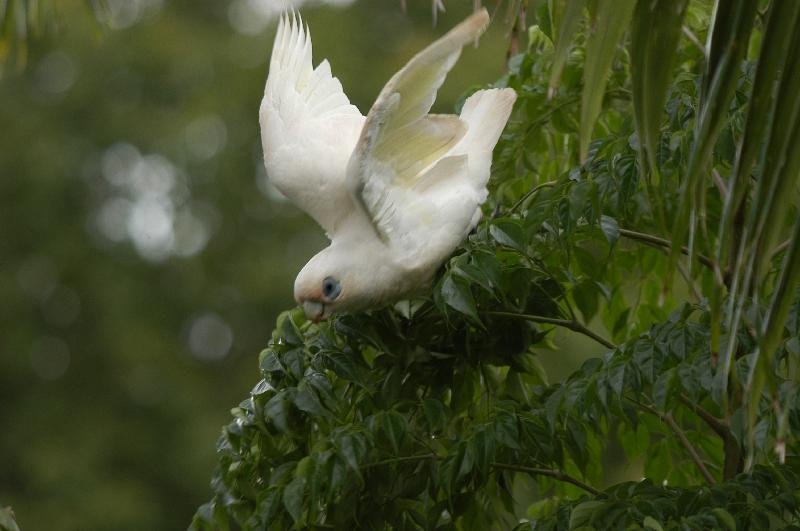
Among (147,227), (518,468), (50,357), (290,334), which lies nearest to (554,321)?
(518,468)

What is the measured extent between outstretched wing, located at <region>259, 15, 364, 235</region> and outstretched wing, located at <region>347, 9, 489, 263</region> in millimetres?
116

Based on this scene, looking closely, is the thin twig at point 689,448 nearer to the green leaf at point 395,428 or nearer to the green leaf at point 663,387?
the green leaf at point 663,387

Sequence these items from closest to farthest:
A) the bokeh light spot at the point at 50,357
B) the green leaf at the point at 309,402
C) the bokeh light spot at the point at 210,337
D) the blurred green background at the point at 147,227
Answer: the green leaf at the point at 309,402 < the blurred green background at the point at 147,227 < the bokeh light spot at the point at 210,337 < the bokeh light spot at the point at 50,357

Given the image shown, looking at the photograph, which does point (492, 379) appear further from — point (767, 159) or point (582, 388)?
point (767, 159)

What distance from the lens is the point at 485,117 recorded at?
2777mm

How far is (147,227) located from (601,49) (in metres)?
11.5

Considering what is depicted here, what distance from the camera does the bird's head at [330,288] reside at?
99.7 inches

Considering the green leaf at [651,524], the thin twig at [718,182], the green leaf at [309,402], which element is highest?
the green leaf at [309,402]

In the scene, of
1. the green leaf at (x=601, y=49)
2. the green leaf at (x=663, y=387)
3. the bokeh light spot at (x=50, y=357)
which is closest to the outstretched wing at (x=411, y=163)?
the green leaf at (x=663, y=387)

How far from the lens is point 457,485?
7.26 feet

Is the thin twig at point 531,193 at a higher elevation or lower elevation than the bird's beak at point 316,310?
lower

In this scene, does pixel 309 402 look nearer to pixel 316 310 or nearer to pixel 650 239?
pixel 316 310

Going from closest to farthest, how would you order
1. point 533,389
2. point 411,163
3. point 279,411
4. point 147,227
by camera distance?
1. point 279,411
2. point 533,389
3. point 411,163
4. point 147,227

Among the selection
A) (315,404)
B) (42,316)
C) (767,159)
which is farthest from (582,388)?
(42,316)
